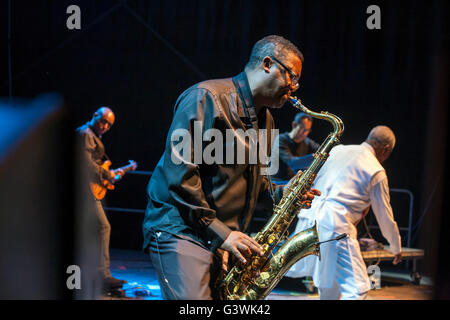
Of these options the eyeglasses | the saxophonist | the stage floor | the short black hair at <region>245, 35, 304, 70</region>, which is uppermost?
the short black hair at <region>245, 35, 304, 70</region>

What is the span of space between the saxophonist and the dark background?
472cm

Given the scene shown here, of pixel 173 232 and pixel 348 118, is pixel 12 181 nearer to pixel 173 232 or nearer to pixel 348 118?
pixel 173 232

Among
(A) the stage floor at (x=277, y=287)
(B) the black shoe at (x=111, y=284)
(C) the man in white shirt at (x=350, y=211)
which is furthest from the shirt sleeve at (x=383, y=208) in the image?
(B) the black shoe at (x=111, y=284)

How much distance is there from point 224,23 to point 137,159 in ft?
7.70

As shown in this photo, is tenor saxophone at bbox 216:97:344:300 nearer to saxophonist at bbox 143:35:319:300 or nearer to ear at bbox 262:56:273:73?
saxophonist at bbox 143:35:319:300

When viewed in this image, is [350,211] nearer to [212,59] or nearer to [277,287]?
[277,287]

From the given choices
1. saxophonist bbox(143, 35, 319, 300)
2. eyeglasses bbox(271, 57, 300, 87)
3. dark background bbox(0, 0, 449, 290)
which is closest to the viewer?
saxophonist bbox(143, 35, 319, 300)

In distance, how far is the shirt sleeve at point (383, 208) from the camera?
401cm

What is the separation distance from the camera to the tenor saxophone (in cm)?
235

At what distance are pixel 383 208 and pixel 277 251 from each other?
5.37 feet

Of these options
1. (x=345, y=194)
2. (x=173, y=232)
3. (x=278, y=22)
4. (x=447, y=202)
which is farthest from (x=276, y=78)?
(x=447, y=202)

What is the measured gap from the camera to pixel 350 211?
418cm

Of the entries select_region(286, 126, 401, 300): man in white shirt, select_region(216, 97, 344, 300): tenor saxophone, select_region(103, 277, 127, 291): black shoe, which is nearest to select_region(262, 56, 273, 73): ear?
select_region(216, 97, 344, 300): tenor saxophone

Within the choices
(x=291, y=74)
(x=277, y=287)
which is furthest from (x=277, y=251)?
(x=277, y=287)
